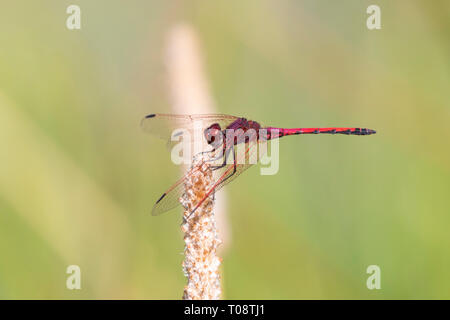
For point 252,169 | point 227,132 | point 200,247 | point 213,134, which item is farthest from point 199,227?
point 252,169

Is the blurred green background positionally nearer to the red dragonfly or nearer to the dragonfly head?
the red dragonfly

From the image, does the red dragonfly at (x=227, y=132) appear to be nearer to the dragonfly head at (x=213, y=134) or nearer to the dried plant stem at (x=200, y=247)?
the dragonfly head at (x=213, y=134)

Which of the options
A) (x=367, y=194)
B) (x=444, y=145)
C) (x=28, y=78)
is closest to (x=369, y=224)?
(x=367, y=194)

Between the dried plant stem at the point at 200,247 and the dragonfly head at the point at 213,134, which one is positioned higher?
the dragonfly head at the point at 213,134

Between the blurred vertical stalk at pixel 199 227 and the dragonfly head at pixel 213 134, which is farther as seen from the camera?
the dragonfly head at pixel 213 134

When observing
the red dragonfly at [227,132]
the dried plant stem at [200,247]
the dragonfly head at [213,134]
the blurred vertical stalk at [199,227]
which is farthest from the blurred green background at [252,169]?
the dried plant stem at [200,247]
